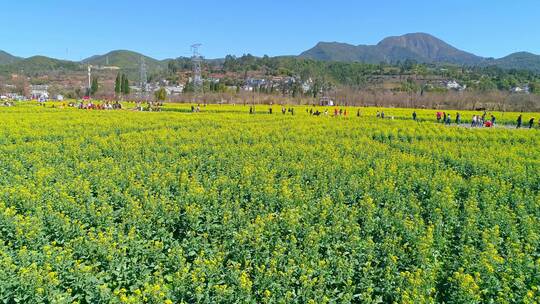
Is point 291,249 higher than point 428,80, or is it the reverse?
point 428,80

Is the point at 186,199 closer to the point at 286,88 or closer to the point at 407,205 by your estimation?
the point at 407,205

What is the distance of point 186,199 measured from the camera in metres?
11.0

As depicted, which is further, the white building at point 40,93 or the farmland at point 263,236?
the white building at point 40,93

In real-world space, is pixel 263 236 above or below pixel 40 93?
below

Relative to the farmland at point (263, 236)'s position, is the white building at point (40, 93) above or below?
above

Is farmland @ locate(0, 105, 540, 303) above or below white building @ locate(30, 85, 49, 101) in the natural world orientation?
below

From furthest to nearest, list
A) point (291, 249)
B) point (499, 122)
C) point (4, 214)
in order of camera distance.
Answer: point (499, 122)
point (4, 214)
point (291, 249)

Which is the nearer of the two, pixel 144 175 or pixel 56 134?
pixel 144 175

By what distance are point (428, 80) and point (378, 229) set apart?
176 m

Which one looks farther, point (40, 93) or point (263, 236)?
point (40, 93)

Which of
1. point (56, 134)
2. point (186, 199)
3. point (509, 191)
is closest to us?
point (186, 199)

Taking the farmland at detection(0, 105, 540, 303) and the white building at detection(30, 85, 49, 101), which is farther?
the white building at detection(30, 85, 49, 101)

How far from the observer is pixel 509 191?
1351 centimetres

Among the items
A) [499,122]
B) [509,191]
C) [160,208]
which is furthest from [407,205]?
[499,122]
